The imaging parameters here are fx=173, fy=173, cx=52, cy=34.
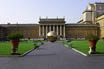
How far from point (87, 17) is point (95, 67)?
3454 inches

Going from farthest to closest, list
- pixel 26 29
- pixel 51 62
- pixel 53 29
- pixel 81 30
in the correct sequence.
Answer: pixel 81 30
pixel 26 29
pixel 53 29
pixel 51 62

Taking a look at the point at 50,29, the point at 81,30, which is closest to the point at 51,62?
the point at 50,29

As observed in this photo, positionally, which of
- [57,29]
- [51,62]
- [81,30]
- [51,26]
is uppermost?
[51,26]

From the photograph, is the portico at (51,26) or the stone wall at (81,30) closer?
the portico at (51,26)

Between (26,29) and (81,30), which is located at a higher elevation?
(26,29)

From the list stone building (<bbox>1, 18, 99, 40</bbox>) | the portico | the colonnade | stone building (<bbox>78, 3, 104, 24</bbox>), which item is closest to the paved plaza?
the colonnade

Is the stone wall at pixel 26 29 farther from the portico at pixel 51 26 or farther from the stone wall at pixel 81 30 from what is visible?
the stone wall at pixel 81 30

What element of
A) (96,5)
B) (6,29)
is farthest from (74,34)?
(6,29)

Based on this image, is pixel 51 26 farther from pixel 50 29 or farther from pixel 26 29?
pixel 26 29

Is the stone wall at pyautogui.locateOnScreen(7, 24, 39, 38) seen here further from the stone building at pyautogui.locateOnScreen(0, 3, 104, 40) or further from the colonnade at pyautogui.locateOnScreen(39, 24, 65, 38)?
the colonnade at pyautogui.locateOnScreen(39, 24, 65, 38)

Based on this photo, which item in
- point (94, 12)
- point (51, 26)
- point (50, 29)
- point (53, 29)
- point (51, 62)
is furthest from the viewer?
point (94, 12)

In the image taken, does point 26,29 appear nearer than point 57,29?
No

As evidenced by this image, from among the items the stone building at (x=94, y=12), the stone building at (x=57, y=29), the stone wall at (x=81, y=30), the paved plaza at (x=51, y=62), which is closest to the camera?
the paved plaza at (x=51, y=62)

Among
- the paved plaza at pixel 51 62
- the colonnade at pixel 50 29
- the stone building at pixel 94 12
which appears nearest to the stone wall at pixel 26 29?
the colonnade at pixel 50 29
